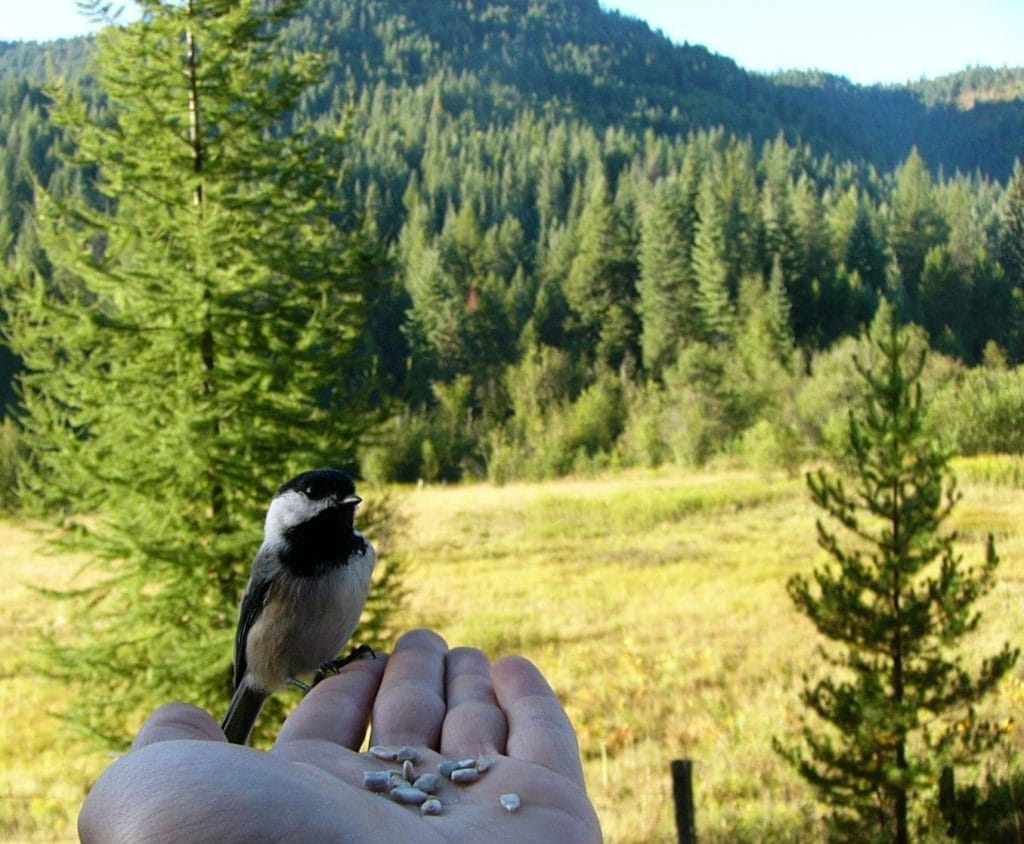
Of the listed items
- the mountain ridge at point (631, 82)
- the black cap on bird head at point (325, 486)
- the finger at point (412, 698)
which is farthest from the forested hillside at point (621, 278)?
the mountain ridge at point (631, 82)

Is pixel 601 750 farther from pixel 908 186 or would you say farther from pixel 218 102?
pixel 908 186

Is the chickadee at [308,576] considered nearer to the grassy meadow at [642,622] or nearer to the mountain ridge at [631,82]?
the grassy meadow at [642,622]

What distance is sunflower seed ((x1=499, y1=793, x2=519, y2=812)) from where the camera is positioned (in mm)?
1719

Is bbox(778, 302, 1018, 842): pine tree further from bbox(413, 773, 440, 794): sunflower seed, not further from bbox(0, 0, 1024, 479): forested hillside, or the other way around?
bbox(413, 773, 440, 794): sunflower seed

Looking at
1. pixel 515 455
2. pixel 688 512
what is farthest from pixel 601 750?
pixel 515 455

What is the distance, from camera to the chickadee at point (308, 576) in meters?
2.58

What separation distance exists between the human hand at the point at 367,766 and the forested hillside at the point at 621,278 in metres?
4.37

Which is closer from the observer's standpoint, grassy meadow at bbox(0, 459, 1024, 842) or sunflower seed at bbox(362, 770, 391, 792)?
sunflower seed at bbox(362, 770, 391, 792)

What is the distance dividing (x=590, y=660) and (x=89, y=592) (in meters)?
7.99

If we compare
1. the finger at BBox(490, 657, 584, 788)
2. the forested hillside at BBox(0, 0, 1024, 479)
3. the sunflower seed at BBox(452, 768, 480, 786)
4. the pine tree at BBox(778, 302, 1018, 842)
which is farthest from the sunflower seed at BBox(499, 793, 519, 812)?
the forested hillside at BBox(0, 0, 1024, 479)

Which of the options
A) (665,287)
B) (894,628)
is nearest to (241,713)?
(894,628)

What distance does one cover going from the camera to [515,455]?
30.5 metres

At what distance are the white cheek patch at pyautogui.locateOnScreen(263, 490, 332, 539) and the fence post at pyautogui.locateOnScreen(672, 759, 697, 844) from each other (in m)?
3.11

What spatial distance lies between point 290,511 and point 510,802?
→ 3.89ft
